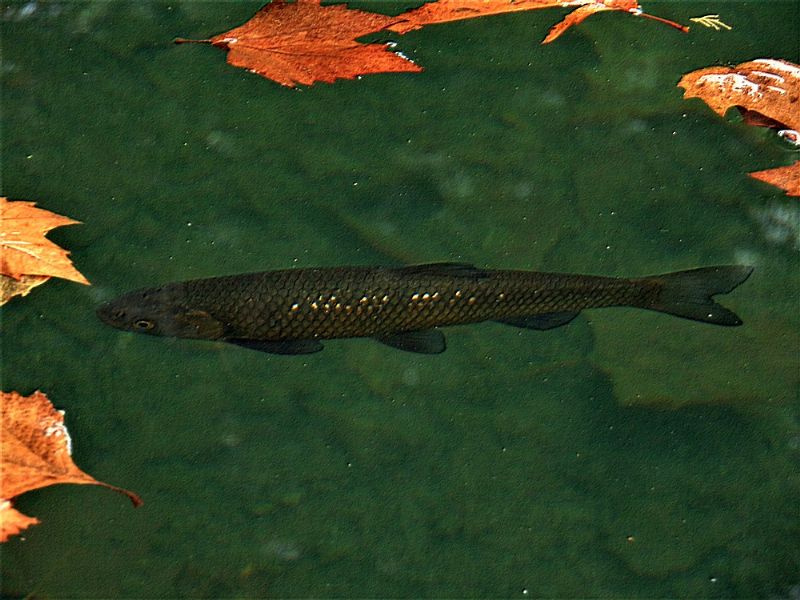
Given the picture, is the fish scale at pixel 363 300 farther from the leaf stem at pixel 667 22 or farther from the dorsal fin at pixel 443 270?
the leaf stem at pixel 667 22

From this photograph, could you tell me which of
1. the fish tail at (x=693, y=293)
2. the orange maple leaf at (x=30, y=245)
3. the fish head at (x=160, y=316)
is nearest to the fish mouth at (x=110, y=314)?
the fish head at (x=160, y=316)

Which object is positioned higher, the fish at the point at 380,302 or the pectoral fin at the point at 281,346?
the fish at the point at 380,302

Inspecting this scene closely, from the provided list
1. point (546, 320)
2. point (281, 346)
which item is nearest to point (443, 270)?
point (546, 320)

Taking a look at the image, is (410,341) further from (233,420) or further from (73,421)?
(73,421)

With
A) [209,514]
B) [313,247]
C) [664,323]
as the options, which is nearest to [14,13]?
[313,247]

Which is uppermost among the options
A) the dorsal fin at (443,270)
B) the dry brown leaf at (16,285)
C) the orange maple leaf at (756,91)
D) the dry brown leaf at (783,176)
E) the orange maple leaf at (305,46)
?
the orange maple leaf at (305,46)

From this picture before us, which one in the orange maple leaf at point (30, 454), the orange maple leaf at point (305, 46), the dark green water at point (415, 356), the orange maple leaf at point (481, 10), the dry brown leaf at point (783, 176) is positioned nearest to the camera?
the orange maple leaf at point (30, 454)
